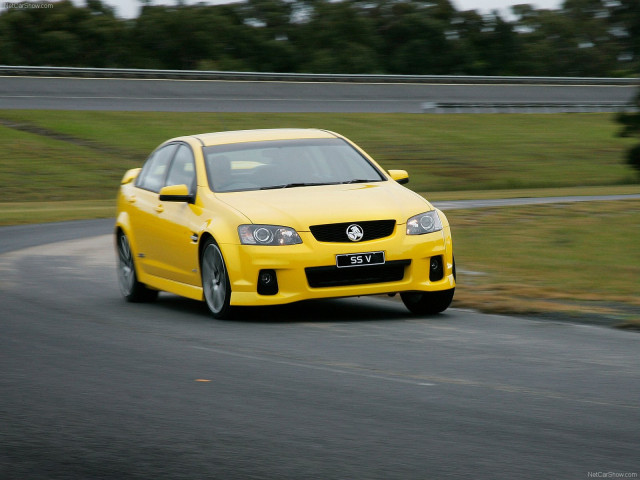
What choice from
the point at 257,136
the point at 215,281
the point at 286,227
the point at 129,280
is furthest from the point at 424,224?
the point at 129,280

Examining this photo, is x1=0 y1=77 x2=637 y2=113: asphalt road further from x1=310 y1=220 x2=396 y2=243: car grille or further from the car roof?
x1=310 y1=220 x2=396 y2=243: car grille

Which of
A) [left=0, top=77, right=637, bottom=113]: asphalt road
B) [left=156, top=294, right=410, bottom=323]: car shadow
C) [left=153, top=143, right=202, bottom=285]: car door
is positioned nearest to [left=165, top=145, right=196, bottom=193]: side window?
[left=153, top=143, right=202, bottom=285]: car door

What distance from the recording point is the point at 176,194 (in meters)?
10.4

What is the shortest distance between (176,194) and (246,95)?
35126 millimetres

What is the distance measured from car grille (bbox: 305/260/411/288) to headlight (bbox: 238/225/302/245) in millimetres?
269

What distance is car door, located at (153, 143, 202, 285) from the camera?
33.7 ft

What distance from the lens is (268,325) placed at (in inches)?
379

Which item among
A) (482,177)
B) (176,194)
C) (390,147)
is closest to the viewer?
(176,194)

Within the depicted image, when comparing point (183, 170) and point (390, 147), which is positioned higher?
point (183, 170)

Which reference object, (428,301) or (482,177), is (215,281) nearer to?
(428,301)

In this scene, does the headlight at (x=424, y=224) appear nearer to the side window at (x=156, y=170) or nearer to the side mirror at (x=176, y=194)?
the side mirror at (x=176, y=194)

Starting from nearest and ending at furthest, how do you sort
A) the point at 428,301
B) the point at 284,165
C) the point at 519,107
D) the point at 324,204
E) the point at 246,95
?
1. the point at 324,204
2. the point at 428,301
3. the point at 284,165
4. the point at 246,95
5. the point at 519,107

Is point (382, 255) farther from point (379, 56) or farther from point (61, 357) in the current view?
point (379, 56)

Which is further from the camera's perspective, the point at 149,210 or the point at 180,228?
the point at 149,210
